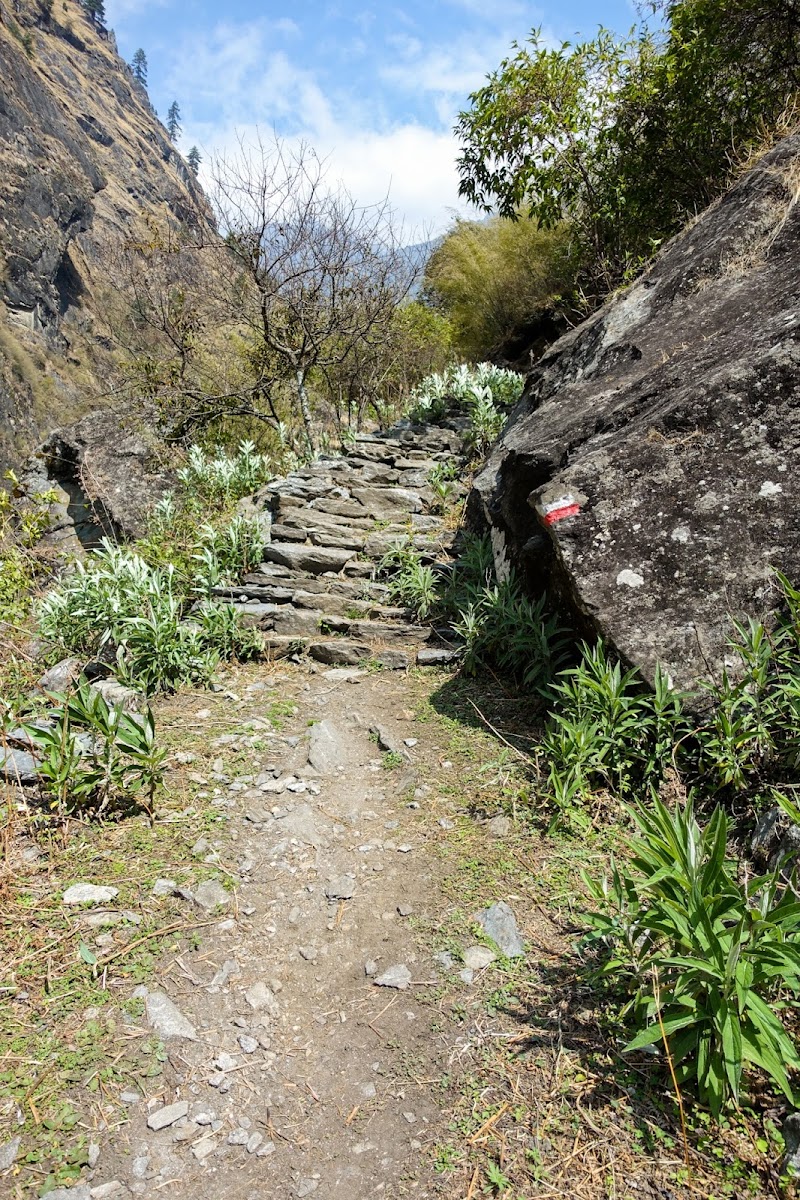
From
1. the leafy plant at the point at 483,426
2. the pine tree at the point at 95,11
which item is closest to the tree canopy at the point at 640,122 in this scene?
the leafy plant at the point at 483,426

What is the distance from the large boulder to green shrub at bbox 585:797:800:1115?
1.34 metres

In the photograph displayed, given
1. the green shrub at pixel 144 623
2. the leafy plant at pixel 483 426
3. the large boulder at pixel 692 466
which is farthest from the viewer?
the leafy plant at pixel 483 426

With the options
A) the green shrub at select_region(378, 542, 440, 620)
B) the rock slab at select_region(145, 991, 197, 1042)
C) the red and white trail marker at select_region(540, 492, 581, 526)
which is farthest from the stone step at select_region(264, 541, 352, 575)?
the rock slab at select_region(145, 991, 197, 1042)

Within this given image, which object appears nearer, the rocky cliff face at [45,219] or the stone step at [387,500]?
the stone step at [387,500]

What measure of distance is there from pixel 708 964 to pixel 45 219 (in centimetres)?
7170

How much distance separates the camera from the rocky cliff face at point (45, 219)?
48000 mm

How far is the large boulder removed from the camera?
3.29m

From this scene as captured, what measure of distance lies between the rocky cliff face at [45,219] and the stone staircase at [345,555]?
3542cm

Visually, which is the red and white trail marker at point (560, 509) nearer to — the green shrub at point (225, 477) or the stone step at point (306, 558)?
the stone step at point (306, 558)

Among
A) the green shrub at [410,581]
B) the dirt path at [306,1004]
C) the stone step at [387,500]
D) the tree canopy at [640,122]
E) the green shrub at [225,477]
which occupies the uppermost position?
the tree canopy at [640,122]

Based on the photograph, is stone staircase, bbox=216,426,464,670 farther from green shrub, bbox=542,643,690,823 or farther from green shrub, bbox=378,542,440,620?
green shrub, bbox=542,643,690,823

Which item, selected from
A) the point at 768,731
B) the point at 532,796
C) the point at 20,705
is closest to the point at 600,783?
the point at 532,796

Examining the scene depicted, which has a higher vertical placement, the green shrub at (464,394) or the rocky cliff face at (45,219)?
the rocky cliff face at (45,219)

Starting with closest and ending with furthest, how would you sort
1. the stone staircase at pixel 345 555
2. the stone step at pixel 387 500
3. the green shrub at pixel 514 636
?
the green shrub at pixel 514 636, the stone staircase at pixel 345 555, the stone step at pixel 387 500
